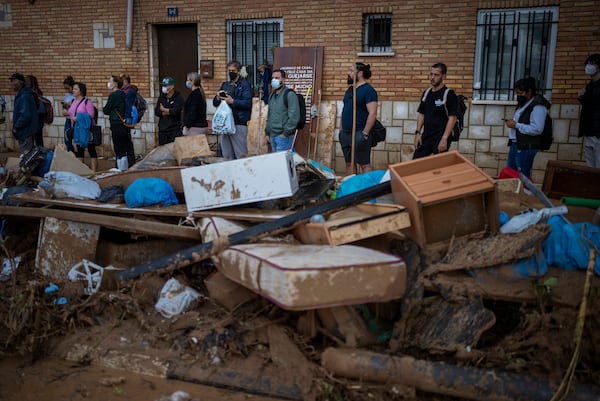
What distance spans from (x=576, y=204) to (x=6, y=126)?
13.4 metres

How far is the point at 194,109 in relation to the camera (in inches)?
342

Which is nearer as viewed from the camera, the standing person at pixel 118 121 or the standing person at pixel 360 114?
→ the standing person at pixel 360 114

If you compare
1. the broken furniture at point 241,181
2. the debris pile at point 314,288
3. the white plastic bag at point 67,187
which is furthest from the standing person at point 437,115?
the white plastic bag at point 67,187

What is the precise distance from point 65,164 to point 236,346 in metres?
4.11

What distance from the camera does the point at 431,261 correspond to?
4.31m

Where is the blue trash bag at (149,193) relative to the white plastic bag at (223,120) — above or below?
below

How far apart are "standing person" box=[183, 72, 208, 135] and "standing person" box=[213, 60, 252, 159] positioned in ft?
1.02

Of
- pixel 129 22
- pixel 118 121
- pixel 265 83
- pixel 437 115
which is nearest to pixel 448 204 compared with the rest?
pixel 437 115

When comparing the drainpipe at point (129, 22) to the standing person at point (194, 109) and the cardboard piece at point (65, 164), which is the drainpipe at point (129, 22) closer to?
the standing person at point (194, 109)

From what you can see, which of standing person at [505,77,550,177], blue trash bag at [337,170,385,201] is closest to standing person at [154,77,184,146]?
blue trash bag at [337,170,385,201]

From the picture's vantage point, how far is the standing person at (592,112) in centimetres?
740

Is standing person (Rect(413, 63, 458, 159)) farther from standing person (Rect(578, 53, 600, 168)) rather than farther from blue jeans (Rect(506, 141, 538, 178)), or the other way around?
standing person (Rect(578, 53, 600, 168))

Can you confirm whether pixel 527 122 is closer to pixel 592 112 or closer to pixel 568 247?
pixel 592 112

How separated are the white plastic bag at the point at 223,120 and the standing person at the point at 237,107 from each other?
0.58ft
